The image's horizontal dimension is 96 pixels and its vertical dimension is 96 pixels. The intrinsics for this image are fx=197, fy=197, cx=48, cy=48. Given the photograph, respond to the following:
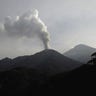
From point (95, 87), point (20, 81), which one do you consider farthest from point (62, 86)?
point (20, 81)

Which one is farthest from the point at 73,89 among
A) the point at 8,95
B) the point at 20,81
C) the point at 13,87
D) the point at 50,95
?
the point at 20,81

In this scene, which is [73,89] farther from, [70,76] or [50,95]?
[70,76]

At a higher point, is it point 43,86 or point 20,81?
point 20,81

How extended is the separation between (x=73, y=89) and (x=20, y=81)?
99.3 meters

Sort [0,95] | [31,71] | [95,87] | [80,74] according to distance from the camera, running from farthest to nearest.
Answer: [31,71]
[0,95]
[80,74]
[95,87]

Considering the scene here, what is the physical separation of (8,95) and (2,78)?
5050cm

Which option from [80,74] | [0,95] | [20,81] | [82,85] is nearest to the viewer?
[82,85]

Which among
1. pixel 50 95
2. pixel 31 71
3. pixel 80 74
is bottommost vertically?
pixel 50 95

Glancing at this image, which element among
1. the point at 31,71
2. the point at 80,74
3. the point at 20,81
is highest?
the point at 31,71

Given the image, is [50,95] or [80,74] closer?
[50,95]

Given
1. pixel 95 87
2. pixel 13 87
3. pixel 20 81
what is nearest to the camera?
pixel 95 87

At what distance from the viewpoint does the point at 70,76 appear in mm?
89562

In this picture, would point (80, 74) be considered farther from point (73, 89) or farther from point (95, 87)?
point (95, 87)

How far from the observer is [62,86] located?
265 ft
